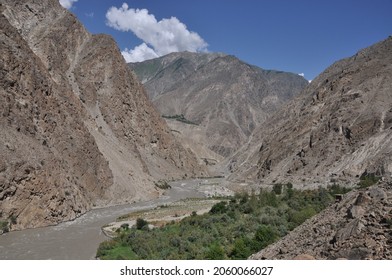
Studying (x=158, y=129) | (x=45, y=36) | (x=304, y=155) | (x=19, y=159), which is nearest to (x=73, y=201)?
(x=19, y=159)

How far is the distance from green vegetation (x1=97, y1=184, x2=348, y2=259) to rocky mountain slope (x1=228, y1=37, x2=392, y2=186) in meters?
17.0

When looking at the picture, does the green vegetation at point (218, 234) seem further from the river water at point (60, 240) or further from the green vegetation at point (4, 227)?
the green vegetation at point (4, 227)

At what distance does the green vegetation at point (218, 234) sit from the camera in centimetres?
2089

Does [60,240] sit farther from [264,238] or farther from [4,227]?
[264,238]

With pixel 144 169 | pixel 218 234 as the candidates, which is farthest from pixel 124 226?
pixel 144 169

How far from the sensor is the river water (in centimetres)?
2655

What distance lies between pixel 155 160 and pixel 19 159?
5230 centimetres

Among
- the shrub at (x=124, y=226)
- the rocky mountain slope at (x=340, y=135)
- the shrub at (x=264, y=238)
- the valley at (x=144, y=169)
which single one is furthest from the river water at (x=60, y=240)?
the rocky mountain slope at (x=340, y=135)

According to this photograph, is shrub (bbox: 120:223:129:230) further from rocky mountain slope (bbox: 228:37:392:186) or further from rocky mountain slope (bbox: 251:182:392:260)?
rocky mountain slope (bbox: 228:37:392:186)

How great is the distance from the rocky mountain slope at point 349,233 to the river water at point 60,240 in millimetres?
14755

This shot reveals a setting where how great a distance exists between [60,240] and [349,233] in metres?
23.5

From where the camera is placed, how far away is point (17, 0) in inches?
2852

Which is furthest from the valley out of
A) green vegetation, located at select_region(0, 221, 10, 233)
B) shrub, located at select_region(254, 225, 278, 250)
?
green vegetation, located at select_region(0, 221, 10, 233)
